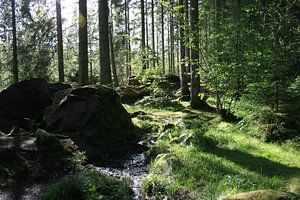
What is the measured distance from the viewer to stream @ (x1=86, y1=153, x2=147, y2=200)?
22.9 ft

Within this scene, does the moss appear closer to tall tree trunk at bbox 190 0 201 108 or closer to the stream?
the stream

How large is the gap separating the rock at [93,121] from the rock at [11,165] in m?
1.69

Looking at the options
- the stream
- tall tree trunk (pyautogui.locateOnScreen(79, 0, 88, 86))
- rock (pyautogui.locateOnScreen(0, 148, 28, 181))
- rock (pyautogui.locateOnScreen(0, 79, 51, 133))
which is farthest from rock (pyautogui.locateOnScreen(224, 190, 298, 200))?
tall tree trunk (pyautogui.locateOnScreen(79, 0, 88, 86))

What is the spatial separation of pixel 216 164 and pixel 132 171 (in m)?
1.83

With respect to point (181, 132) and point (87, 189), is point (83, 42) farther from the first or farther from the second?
point (87, 189)

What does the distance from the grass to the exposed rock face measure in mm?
4514

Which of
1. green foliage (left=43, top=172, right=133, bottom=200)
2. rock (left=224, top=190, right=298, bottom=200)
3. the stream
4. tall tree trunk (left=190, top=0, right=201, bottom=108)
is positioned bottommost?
the stream

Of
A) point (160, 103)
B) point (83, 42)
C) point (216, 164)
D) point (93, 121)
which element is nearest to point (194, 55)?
point (160, 103)

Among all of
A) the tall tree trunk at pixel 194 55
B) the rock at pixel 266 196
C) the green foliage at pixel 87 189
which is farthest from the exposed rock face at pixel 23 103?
the rock at pixel 266 196

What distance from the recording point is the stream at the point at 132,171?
6965 mm

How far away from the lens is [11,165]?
7414mm

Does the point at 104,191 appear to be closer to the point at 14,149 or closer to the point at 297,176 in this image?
the point at 14,149

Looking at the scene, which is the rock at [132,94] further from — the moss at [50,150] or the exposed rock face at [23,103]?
the moss at [50,150]

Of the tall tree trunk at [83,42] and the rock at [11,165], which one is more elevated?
the tall tree trunk at [83,42]
